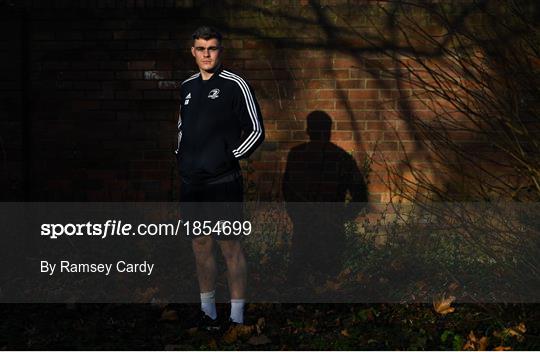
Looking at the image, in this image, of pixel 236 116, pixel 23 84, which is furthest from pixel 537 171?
pixel 23 84

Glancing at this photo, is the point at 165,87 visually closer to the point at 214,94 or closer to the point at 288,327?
the point at 214,94

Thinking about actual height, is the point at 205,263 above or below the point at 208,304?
above

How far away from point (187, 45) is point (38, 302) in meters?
2.55

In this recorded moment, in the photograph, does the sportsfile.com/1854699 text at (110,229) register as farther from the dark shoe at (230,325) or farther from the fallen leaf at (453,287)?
the fallen leaf at (453,287)

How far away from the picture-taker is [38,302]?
6285 millimetres

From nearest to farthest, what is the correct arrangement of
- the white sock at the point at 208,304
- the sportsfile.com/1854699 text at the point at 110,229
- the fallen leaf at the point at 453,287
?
the white sock at the point at 208,304 → the fallen leaf at the point at 453,287 → the sportsfile.com/1854699 text at the point at 110,229

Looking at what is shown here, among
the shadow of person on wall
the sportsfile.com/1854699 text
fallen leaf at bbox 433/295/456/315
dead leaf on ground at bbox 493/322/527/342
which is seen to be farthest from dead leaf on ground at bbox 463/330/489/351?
the sportsfile.com/1854699 text

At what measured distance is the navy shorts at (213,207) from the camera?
5281 millimetres

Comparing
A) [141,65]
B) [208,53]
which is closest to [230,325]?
[208,53]

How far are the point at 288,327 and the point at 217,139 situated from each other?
1.36m

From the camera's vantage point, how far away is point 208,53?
533cm

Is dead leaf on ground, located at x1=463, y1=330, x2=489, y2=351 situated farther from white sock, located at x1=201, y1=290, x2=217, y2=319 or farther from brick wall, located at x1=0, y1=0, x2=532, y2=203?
brick wall, located at x1=0, y1=0, x2=532, y2=203

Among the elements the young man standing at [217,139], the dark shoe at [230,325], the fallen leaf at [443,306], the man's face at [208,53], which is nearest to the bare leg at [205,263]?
the young man standing at [217,139]

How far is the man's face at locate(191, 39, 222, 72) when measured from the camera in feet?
17.5
